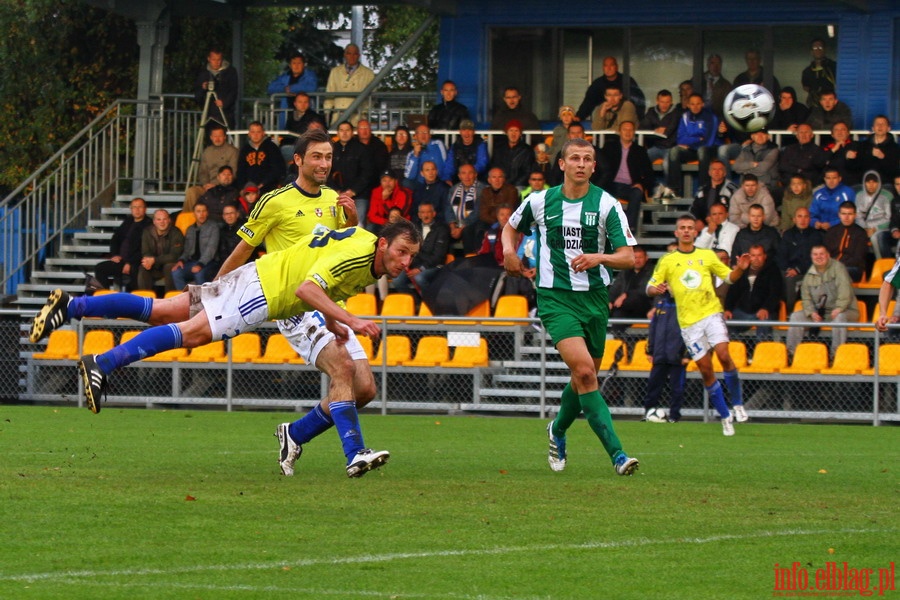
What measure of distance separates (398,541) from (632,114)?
53.6 ft

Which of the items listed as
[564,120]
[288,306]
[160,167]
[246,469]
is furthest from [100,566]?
[160,167]

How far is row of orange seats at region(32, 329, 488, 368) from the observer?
18781mm

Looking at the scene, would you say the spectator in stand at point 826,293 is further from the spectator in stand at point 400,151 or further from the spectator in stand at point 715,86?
the spectator in stand at point 400,151

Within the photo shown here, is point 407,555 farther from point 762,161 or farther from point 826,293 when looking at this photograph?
point 762,161

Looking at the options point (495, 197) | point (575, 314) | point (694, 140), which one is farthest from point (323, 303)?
point (694, 140)

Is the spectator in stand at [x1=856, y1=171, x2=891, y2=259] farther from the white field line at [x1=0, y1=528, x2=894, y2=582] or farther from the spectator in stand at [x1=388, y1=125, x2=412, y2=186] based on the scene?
the white field line at [x1=0, y1=528, x2=894, y2=582]

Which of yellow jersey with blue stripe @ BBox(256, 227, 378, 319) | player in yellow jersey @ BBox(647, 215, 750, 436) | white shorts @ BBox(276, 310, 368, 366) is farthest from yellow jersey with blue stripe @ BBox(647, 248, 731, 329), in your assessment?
yellow jersey with blue stripe @ BBox(256, 227, 378, 319)

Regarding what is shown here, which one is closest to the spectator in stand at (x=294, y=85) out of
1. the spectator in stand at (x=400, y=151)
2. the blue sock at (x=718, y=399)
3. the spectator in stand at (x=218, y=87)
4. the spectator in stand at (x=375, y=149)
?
the spectator in stand at (x=218, y=87)

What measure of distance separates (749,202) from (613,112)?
3.56 metres

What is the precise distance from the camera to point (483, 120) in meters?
26.0

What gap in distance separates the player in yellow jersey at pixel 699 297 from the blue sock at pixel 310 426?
20.9 ft

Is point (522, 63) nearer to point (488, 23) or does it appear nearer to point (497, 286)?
point (488, 23)

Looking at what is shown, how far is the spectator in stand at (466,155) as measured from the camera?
2200cm

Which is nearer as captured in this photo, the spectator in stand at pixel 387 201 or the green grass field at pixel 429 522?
the green grass field at pixel 429 522
